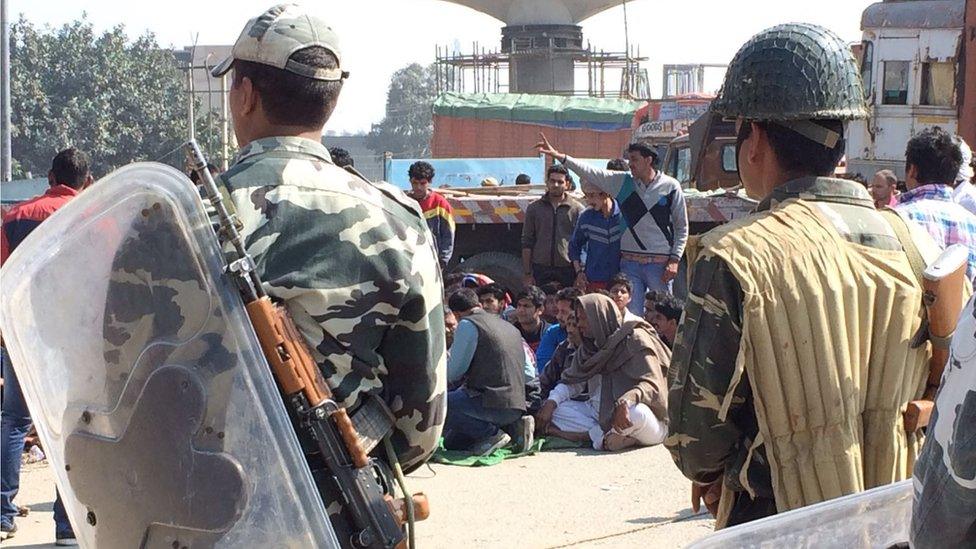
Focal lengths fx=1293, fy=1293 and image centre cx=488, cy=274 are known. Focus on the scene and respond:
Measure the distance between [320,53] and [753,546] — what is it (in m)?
1.17

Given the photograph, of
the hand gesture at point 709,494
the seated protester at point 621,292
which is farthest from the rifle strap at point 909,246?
the seated protester at point 621,292

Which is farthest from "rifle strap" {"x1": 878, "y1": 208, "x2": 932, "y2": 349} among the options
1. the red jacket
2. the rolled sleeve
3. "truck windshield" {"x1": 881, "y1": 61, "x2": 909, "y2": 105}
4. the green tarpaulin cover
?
the green tarpaulin cover

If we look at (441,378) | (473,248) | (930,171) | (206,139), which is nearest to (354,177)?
(441,378)

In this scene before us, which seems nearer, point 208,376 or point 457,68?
point 208,376

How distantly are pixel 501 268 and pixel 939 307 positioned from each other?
1005cm

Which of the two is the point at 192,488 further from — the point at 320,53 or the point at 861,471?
the point at 861,471

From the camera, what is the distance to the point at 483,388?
23.9ft

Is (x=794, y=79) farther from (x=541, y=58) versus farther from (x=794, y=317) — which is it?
(x=541, y=58)

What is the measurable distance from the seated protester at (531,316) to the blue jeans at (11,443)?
4113mm

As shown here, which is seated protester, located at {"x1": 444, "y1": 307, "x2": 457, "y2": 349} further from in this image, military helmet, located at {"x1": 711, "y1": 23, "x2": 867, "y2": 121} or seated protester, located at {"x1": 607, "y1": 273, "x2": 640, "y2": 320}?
military helmet, located at {"x1": 711, "y1": 23, "x2": 867, "y2": 121}

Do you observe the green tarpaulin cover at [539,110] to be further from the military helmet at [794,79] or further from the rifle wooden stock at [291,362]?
the rifle wooden stock at [291,362]

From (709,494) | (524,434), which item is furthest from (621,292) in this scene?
(709,494)

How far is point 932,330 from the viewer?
96.8 inches

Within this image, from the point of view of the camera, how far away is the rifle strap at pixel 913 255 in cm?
246
